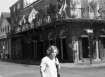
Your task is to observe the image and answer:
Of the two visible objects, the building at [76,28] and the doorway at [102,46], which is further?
the doorway at [102,46]

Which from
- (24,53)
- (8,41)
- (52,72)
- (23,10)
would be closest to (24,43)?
(24,53)

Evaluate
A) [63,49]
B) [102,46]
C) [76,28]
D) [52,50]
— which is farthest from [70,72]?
[102,46]

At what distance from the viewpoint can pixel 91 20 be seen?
22.2 metres

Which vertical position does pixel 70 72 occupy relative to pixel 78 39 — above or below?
below

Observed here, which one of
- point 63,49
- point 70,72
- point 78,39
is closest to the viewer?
point 70,72

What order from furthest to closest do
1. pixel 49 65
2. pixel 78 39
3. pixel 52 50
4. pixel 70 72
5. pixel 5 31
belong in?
pixel 5 31, pixel 78 39, pixel 70 72, pixel 49 65, pixel 52 50

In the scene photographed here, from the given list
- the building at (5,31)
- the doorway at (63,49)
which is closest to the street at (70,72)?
the doorway at (63,49)

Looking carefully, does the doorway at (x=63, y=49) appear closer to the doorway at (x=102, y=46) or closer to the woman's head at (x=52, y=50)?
the doorway at (x=102, y=46)

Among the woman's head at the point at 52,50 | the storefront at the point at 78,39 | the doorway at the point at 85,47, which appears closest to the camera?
the woman's head at the point at 52,50

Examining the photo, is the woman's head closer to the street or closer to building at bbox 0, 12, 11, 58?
the street

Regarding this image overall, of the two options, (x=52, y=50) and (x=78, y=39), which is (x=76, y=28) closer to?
(x=78, y=39)

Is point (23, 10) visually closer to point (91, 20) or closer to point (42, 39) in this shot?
point (42, 39)

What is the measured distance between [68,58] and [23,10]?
55.7 ft

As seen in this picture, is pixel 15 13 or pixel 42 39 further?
pixel 15 13
